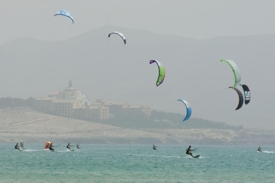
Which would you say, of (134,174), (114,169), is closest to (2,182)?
(134,174)

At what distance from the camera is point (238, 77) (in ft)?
231

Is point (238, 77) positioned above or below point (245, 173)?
above

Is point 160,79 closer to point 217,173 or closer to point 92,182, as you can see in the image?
point 217,173

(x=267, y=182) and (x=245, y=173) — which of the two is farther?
(x=245, y=173)

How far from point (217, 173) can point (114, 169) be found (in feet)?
32.7

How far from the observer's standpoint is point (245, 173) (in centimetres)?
7294

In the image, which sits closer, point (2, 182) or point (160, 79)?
point (2, 182)

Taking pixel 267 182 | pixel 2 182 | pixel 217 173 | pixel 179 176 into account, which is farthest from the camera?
pixel 217 173

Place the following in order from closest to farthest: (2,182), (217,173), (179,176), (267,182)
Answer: (2,182), (267,182), (179,176), (217,173)

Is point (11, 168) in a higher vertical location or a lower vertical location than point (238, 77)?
lower

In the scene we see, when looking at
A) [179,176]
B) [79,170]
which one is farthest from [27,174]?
[179,176]

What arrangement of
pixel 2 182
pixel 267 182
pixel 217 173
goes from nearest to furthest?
pixel 2 182
pixel 267 182
pixel 217 173

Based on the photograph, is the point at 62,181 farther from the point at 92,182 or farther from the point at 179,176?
the point at 179,176

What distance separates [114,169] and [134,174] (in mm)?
7140
